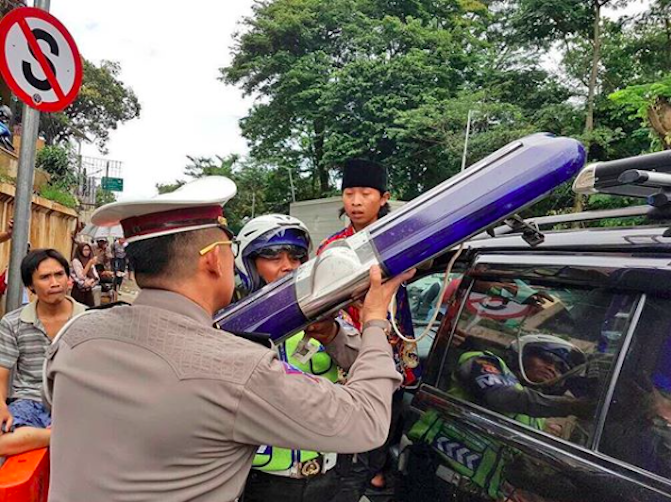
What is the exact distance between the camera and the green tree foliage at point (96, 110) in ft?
91.0

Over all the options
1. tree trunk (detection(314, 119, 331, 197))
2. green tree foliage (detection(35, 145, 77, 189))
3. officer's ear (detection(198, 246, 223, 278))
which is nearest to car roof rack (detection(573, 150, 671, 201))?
officer's ear (detection(198, 246, 223, 278))

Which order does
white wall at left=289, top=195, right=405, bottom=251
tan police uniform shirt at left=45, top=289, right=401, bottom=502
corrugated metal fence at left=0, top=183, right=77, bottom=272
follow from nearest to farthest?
1. tan police uniform shirt at left=45, top=289, right=401, bottom=502
2. corrugated metal fence at left=0, top=183, right=77, bottom=272
3. white wall at left=289, top=195, right=405, bottom=251

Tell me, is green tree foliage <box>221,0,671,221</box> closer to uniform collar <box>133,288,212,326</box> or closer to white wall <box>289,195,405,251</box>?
white wall <box>289,195,405,251</box>

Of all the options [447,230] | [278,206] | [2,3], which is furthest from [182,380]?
[278,206]

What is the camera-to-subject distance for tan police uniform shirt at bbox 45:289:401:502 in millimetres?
999

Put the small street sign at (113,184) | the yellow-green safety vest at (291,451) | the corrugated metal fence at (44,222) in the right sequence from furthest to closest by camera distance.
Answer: the small street sign at (113,184) → the corrugated metal fence at (44,222) → the yellow-green safety vest at (291,451)

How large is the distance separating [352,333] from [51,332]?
205 cm

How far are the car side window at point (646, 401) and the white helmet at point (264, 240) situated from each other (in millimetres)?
1116

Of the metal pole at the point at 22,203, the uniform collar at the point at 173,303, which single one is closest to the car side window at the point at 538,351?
the uniform collar at the point at 173,303

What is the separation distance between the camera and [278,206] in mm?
25500

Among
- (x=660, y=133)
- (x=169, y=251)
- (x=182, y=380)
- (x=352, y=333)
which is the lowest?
(x=352, y=333)

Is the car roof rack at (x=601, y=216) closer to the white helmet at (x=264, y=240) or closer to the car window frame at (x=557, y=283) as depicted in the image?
the car window frame at (x=557, y=283)

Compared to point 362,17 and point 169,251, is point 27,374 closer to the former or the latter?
point 169,251

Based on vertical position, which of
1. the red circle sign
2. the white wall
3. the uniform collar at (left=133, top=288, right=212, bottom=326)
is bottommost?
the white wall
